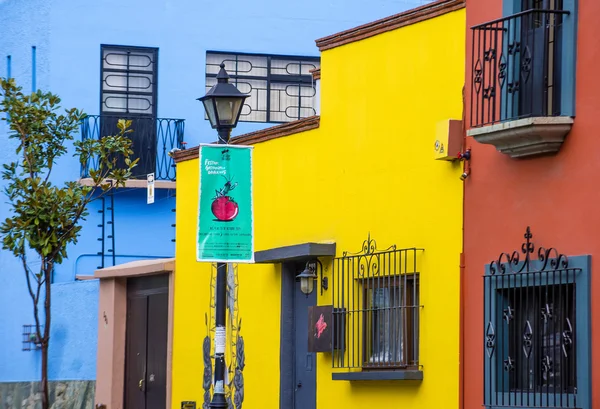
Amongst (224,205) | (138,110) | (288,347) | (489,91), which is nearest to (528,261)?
(489,91)

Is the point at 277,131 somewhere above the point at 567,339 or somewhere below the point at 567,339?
above

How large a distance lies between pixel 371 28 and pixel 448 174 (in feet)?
7.09

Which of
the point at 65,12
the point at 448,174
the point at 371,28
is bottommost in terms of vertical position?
the point at 448,174

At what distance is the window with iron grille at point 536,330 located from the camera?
1018 centimetres

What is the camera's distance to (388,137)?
13.2 meters

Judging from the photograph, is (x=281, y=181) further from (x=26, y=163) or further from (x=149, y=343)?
(x=149, y=343)

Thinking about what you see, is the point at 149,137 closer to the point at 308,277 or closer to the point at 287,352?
the point at 287,352

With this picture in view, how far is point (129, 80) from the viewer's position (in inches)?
913

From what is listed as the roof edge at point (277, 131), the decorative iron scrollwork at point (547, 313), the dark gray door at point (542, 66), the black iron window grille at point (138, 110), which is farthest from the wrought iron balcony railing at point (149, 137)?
the decorative iron scrollwork at point (547, 313)

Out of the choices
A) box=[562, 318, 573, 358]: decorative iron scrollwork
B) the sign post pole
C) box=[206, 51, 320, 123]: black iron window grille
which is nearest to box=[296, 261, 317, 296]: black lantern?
the sign post pole

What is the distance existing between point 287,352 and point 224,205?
323 cm

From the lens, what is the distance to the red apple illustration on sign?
1228 centimetres

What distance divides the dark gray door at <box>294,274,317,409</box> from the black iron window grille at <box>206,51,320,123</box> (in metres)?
8.82

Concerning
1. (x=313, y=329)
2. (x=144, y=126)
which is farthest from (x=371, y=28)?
(x=144, y=126)
